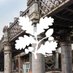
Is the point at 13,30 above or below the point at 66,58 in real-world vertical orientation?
above

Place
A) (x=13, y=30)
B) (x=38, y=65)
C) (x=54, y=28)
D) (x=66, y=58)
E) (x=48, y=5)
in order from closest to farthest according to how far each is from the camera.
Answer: (x=48, y=5)
(x=38, y=65)
(x=54, y=28)
(x=66, y=58)
(x=13, y=30)

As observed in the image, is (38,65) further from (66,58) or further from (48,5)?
(66,58)

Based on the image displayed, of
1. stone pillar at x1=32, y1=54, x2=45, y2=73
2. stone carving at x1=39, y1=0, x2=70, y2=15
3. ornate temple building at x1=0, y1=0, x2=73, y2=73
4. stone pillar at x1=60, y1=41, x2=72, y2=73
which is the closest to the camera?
stone carving at x1=39, y1=0, x2=70, y2=15

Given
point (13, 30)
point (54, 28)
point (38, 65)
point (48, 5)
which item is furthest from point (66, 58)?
point (48, 5)

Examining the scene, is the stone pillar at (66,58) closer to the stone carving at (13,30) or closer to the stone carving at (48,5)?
the stone carving at (13,30)

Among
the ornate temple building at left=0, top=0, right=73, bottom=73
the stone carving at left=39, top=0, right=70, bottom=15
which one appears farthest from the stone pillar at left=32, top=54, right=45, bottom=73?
the stone carving at left=39, top=0, right=70, bottom=15

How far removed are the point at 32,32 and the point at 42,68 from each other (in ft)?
48.0

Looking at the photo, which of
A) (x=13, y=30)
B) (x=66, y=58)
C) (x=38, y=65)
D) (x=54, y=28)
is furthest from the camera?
(x=13, y=30)

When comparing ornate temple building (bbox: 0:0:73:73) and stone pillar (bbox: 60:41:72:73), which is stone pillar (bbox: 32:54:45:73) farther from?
stone pillar (bbox: 60:41:72:73)

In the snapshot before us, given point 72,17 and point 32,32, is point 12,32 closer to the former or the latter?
point 72,17

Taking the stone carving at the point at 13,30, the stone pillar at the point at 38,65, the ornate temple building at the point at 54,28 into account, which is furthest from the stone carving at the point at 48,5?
the stone carving at the point at 13,30

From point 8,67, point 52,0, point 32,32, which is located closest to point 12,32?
point 8,67

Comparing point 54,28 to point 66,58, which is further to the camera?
point 66,58

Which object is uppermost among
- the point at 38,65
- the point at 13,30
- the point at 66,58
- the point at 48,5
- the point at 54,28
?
the point at 13,30
